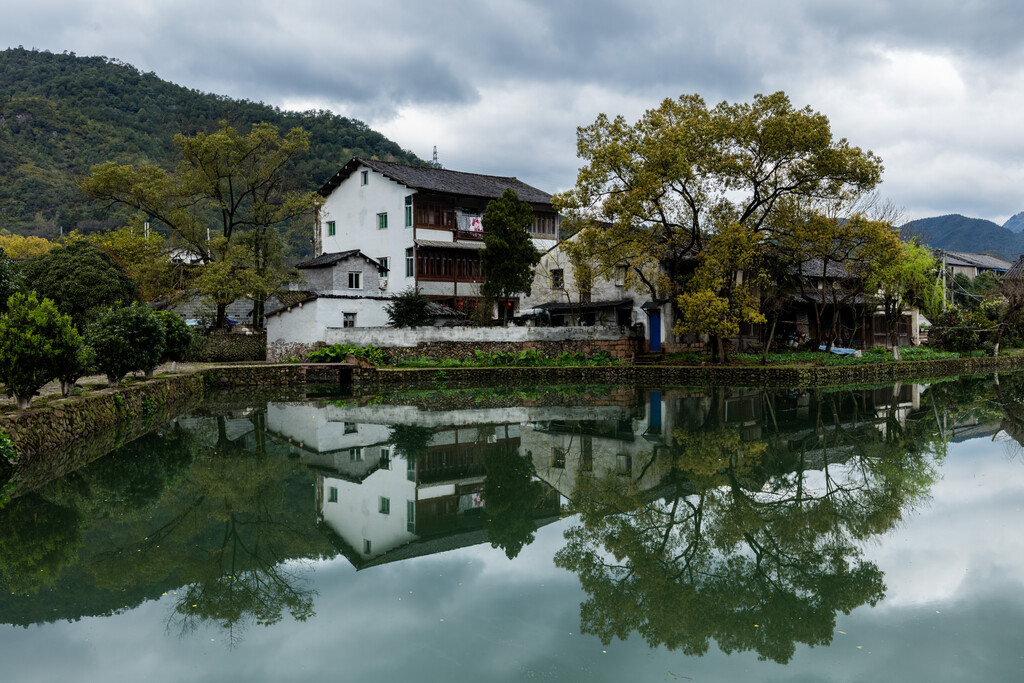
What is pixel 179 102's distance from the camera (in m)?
62.8

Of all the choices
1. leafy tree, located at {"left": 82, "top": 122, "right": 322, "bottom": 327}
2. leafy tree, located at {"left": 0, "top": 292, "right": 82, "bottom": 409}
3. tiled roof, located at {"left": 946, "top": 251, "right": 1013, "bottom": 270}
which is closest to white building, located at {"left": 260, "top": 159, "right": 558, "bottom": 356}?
leafy tree, located at {"left": 82, "top": 122, "right": 322, "bottom": 327}

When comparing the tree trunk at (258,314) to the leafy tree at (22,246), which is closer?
the tree trunk at (258,314)

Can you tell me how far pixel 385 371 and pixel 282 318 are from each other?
7657mm

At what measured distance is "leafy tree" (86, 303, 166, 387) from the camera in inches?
639

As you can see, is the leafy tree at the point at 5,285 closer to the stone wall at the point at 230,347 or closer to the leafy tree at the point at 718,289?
the stone wall at the point at 230,347

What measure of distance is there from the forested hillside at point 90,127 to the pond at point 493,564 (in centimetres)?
4016

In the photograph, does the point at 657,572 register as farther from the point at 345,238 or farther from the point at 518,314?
the point at 345,238

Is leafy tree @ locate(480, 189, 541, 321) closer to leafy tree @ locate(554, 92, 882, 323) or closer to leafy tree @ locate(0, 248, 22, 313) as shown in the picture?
leafy tree @ locate(554, 92, 882, 323)

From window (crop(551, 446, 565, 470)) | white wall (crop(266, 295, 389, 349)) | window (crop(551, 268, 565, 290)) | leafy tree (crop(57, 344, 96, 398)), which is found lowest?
window (crop(551, 446, 565, 470))

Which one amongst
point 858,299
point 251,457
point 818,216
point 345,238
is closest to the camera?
point 251,457

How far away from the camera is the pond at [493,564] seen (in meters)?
4.97

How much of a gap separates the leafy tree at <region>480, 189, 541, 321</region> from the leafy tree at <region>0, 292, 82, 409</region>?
56.4ft

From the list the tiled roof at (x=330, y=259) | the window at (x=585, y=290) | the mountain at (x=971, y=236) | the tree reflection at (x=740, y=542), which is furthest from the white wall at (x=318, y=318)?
the mountain at (x=971, y=236)

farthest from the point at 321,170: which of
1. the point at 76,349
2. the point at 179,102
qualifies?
the point at 76,349
